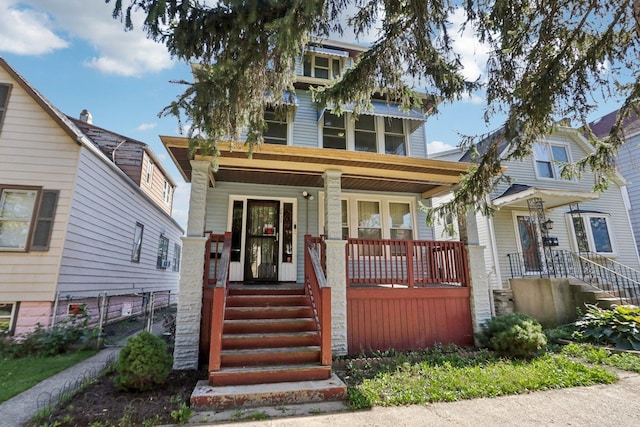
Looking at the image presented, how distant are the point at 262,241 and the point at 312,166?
97.7 inches

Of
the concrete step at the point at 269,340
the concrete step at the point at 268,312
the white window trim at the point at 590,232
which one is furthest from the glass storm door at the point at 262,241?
the white window trim at the point at 590,232

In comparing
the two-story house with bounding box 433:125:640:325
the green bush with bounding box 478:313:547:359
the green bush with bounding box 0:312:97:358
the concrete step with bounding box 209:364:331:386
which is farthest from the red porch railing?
the two-story house with bounding box 433:125:640:325

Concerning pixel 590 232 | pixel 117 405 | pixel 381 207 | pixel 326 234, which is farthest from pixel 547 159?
pixel 117 405

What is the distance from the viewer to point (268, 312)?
17.4 ft

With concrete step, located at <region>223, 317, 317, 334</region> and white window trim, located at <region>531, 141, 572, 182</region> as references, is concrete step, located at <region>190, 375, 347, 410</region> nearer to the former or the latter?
concrete step, located at <region>223, 317, 317, 334</region>

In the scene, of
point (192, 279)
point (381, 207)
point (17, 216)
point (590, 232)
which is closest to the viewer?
point (192, 279)

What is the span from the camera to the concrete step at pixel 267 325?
4.91 metres

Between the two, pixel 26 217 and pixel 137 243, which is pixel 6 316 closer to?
pixel 26 217

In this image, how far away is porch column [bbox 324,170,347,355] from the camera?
556 centimetres

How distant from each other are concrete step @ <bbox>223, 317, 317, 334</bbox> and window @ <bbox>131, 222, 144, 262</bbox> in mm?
6820

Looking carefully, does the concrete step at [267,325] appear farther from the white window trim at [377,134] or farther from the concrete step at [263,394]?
the white window trim at [377,134]

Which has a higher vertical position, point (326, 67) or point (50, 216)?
point (326, 67)

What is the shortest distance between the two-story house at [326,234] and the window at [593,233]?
6349 mm

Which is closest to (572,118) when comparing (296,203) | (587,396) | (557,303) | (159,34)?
(587,396)
